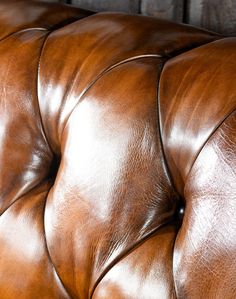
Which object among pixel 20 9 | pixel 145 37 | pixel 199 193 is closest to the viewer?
pixel 199 193

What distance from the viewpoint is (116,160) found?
653 mm

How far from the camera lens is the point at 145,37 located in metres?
0.71

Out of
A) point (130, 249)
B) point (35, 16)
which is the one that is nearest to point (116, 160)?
point (130, 249)

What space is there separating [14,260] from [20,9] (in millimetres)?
351

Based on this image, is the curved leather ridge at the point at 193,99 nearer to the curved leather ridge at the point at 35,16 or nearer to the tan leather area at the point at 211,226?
the tan leather area at the point at 211,226

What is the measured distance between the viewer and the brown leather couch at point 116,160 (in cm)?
58

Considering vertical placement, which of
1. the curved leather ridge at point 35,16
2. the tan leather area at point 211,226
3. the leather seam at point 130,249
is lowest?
the leather seam at point 130,249

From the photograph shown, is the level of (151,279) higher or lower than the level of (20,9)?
lower

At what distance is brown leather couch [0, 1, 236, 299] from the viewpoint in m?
0.58

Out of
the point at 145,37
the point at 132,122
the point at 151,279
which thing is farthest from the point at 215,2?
the point at 151,279

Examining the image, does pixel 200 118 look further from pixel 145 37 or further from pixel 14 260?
pixel 14 260

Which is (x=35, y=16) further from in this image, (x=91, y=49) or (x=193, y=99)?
(x=193, y=99)

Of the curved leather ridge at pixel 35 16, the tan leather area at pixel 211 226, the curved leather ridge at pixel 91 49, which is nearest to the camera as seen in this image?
the tan leather area at pixel 211 226

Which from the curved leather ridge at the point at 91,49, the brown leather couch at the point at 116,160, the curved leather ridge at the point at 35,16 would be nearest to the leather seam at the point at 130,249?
the brown leather couch at the point at 116,160
